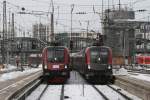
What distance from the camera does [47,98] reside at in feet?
76.1

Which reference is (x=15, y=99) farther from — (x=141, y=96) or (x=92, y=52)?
(x=92, y=52)

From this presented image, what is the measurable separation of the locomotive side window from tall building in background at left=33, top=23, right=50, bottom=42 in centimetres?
5772

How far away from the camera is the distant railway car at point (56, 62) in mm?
34500

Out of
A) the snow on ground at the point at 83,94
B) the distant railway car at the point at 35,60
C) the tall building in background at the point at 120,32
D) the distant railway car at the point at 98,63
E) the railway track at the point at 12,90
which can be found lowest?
the distant railway car at the point at 35,60

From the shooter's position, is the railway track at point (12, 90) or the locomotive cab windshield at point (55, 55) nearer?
the railway track at point (12, 90)

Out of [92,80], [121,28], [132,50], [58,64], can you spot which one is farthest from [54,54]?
[132,50]

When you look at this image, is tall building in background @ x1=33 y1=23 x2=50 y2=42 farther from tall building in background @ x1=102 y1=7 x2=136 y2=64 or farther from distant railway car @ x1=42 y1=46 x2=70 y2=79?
distant railway car @ x1=42 y1=46 x2=70 y2=79

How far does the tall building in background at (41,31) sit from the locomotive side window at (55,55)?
189ft

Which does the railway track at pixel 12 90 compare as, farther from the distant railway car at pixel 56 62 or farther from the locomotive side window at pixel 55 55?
the locomotive side window at pixel 55 55

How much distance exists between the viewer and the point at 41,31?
341ft

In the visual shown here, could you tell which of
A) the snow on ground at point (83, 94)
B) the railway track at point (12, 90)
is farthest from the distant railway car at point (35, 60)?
the snow on ground at point (83, 94)

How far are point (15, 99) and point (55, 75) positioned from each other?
1510 cm

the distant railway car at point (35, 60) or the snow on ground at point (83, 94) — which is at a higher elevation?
the snow on ground at point (83, 94)

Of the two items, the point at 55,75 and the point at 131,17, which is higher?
the point at 131,17
